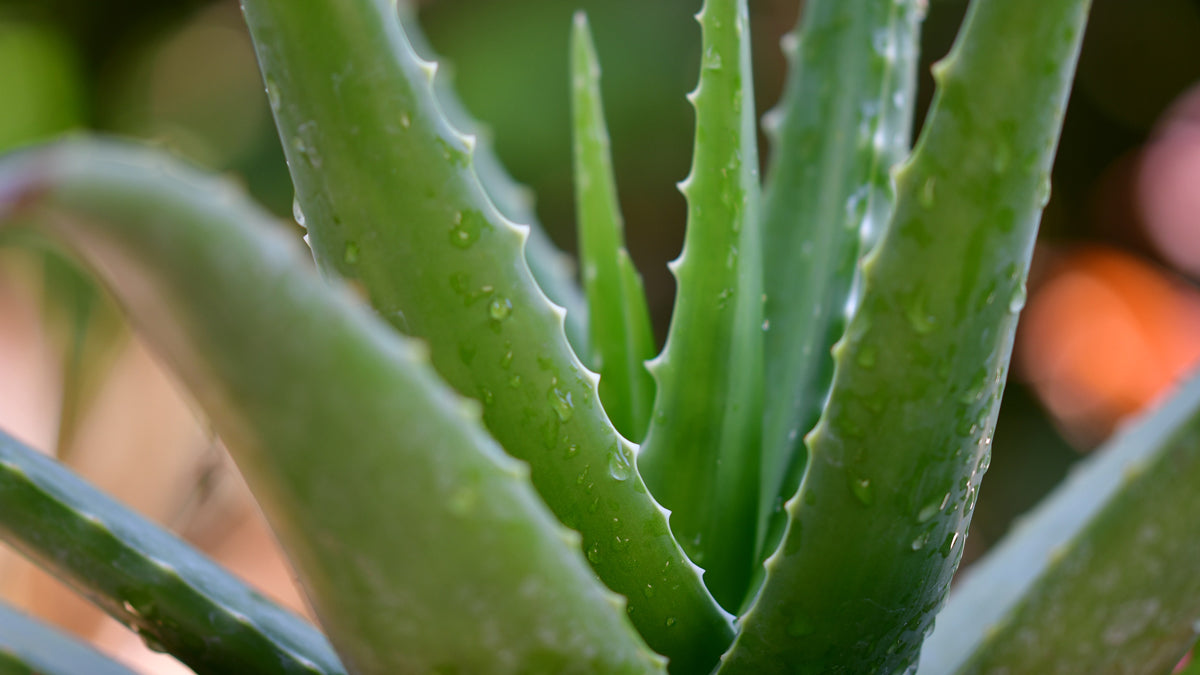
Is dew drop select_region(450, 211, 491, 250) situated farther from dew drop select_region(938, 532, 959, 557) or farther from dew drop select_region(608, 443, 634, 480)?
dew drop select_region(938, 532, 959, 557)

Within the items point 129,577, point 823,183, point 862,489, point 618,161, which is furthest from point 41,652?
point 618,161

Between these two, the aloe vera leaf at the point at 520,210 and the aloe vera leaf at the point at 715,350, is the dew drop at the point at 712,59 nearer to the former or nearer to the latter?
the aloe vera leaf at the point at 715,350

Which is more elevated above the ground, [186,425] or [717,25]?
[717,25]

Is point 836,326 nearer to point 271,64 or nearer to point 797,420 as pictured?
point 797,420

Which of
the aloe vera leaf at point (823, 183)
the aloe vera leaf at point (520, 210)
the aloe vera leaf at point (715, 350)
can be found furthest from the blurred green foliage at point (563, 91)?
the aloe vera leaf at point (715, 350)

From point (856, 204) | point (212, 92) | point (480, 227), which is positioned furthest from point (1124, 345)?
point (212, 92)

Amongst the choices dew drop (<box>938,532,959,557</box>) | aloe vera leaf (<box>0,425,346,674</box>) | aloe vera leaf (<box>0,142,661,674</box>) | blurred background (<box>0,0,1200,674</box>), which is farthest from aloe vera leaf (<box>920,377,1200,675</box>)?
blurred background (<box>0,0,1200,674</box>)
